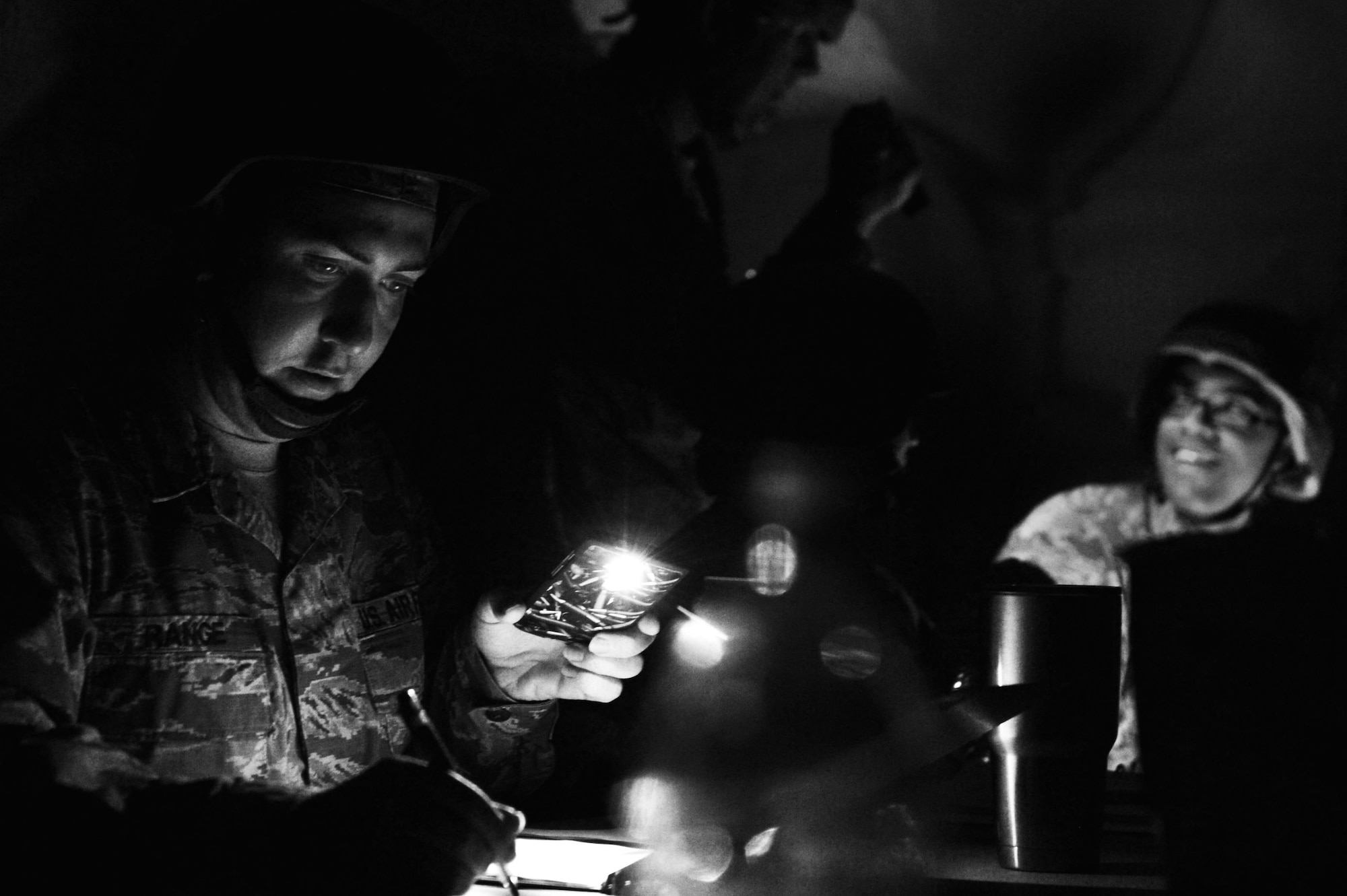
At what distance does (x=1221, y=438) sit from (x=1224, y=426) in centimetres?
3

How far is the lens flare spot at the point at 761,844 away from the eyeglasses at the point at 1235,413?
190cm

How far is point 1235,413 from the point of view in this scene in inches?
108

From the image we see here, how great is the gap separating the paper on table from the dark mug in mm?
400

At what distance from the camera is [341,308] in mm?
1492

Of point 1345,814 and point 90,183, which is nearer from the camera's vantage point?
point 1345,814

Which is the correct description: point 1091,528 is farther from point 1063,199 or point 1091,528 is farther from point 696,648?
point 696,648

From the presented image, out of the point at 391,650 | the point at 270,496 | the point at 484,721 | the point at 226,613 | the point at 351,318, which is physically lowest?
the point at 484,721

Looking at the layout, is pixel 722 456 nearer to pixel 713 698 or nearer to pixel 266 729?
pixel 713 698

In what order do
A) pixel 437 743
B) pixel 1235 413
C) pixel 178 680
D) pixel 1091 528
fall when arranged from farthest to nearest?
pixel 1091 528 < pixel 1235 413 < pixel 178 680 < pixel 437 743

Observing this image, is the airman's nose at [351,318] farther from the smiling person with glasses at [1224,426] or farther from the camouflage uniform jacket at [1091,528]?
the camouflage uniform jacket at [1091,528]

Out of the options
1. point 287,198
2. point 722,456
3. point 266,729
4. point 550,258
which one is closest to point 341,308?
point 287,198

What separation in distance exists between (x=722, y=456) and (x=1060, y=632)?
982 millimetres

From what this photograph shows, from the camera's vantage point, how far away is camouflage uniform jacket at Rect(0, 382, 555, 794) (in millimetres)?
1293

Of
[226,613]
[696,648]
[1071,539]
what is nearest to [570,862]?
[226,613]
